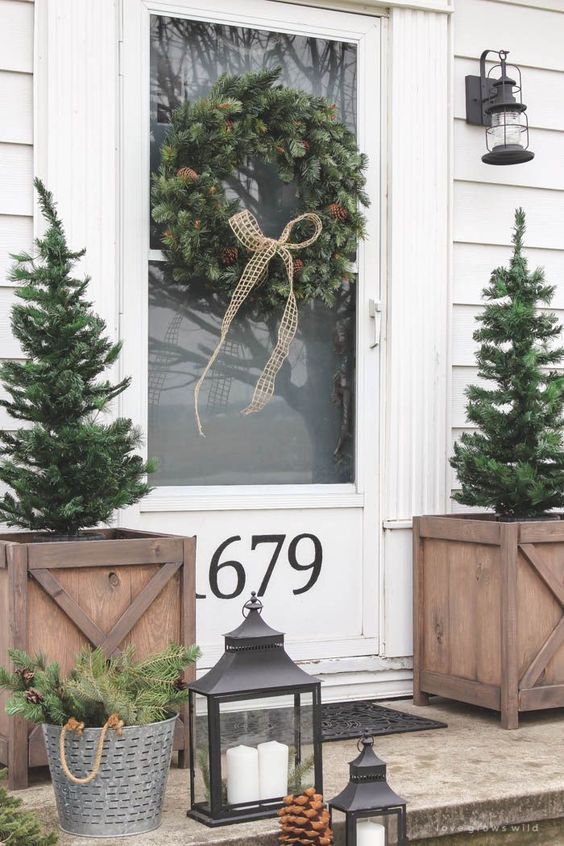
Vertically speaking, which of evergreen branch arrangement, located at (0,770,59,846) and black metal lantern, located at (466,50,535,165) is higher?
black metal lantern, located at (466,50,535,165)

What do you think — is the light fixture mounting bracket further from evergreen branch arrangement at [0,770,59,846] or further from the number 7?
evergreen branch arrangement at [0,770,59,846]

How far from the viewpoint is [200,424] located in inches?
154

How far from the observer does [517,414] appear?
150 inches

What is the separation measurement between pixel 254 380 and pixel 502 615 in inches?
45.7

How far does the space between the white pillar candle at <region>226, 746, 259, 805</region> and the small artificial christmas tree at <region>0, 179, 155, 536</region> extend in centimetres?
81

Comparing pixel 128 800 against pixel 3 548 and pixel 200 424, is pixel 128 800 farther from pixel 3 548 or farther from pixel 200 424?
pixel 200 424

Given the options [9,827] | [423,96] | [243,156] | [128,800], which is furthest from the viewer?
[423,96]

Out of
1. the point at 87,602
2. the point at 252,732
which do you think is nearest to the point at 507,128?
A: the point at 87,602

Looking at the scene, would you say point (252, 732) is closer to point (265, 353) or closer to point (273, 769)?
point (273, 769)

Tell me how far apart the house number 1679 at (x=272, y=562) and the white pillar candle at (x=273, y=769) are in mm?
1177

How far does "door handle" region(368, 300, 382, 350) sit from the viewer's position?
4.15 m

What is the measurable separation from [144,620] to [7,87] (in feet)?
5.58

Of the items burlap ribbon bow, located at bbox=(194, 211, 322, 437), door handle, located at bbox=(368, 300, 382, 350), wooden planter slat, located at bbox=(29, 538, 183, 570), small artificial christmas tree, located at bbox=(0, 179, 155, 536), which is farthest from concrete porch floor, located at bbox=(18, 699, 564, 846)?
door handle, located at bbox=(368, 300, 382, 350)

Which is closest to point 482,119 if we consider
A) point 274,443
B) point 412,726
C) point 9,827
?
point 274,443
